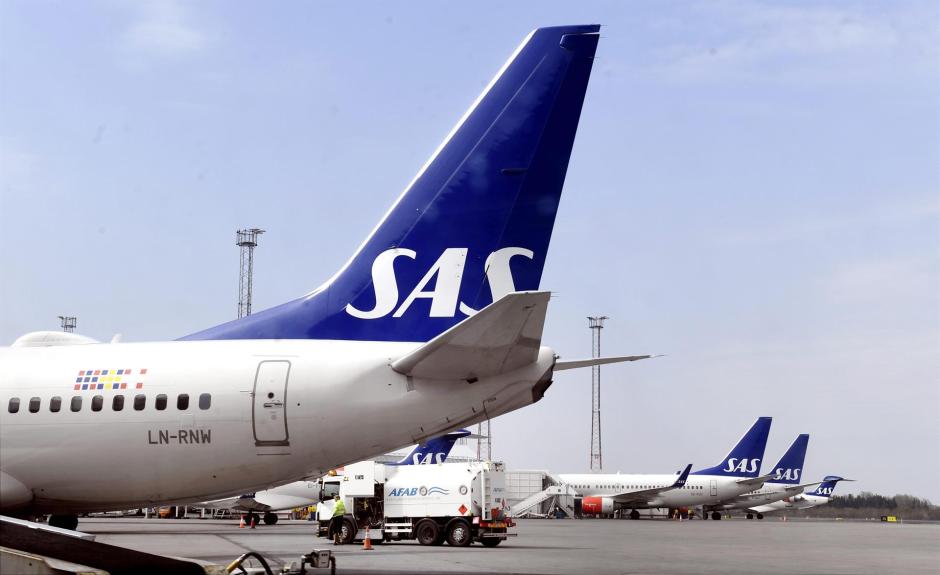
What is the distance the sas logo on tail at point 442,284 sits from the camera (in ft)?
46.9

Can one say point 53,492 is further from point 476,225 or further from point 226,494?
point 476,225

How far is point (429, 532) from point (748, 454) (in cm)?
4687

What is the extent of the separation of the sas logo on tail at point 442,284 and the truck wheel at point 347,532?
18012 mm

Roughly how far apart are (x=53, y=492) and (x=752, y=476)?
63.9 meters

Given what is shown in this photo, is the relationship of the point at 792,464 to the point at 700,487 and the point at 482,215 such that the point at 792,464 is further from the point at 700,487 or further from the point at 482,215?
the point at 482,215

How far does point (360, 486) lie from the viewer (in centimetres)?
3131

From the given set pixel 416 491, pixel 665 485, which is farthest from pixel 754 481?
pixel 416 491

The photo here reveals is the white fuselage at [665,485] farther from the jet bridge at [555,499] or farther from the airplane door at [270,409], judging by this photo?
the airplane door at [270,409]

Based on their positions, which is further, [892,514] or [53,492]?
[892,514]

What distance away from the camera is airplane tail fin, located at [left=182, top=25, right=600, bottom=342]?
14.3 meters

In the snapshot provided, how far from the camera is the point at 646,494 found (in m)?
70.6

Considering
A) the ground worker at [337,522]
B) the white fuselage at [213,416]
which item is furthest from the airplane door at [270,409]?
the ground worker at [337,522]

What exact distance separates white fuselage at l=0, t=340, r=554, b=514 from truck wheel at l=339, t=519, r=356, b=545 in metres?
16.8

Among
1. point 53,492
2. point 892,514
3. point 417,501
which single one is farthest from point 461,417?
point 892,514
